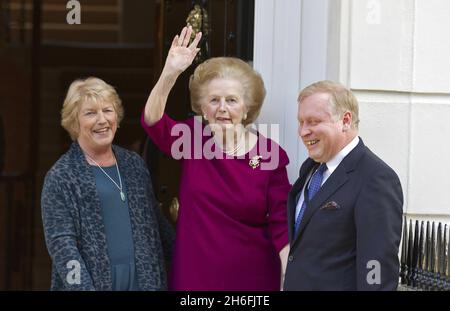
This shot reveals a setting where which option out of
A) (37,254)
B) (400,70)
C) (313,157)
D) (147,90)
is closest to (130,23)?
(147,90)

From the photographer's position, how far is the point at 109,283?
5008 mm

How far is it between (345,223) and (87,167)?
1.17m

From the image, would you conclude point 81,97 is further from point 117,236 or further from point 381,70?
point 381,70

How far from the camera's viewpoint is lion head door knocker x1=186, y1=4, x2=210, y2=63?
602 cm

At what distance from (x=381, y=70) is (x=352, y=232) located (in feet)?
3.84

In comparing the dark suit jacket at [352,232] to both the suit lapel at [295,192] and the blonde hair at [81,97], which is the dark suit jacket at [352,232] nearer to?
the suit lapel at [295,192]

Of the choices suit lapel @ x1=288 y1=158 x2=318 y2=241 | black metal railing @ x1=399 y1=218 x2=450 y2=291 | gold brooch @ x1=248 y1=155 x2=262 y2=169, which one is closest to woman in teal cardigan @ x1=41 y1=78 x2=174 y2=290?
gold brooch @ x1=248 y1=155 x2=262 y2=169

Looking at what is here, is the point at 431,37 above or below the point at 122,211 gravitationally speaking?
above

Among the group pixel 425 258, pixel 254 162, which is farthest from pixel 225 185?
pixel 425 258

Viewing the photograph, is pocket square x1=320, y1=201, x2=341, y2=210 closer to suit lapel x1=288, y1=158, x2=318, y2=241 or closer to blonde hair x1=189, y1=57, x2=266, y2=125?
suit lapel x1=288, y1=158, x2=318, y2=241

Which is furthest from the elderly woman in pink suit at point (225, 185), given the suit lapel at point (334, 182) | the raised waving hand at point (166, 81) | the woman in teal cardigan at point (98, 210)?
the suit lapel at point (334, 182)

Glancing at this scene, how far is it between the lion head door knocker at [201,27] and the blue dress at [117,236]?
1.14 meters

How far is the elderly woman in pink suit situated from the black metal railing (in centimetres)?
55
